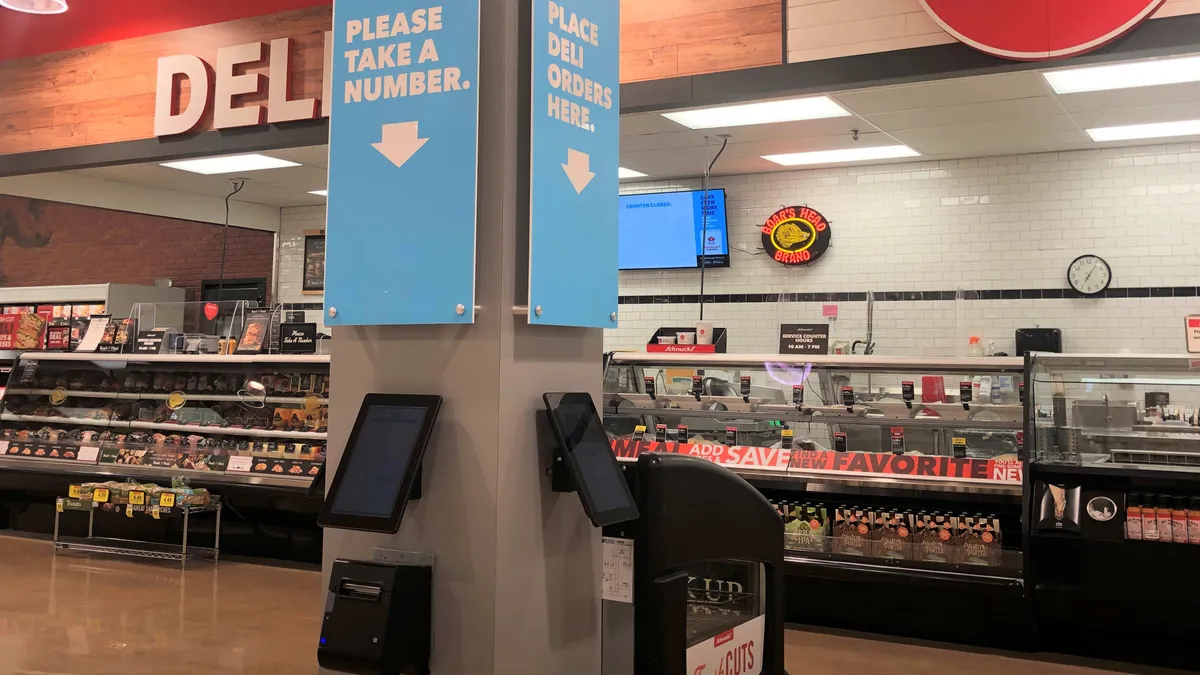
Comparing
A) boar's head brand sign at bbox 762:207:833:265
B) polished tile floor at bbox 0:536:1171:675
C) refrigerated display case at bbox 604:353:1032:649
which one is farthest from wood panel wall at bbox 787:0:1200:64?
boar's head brand sign at bbox 762:207:833:265

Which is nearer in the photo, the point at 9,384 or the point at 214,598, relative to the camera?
the point at 214,598

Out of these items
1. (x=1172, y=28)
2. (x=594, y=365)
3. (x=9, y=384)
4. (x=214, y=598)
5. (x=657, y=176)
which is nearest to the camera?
(x=594, y=365)

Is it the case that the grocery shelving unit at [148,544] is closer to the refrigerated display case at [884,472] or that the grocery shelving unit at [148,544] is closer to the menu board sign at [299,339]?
the menu board sign at [299,339]

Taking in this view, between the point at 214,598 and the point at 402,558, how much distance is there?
4.13 meters

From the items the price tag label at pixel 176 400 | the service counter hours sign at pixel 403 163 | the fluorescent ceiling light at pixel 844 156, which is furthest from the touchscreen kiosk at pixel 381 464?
the fluorescent ceiling light at pixel 844 156

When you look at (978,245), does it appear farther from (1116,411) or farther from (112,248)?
(112,248)

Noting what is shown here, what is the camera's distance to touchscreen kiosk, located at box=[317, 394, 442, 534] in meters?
1.97

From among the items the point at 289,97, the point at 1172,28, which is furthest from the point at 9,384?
the point at 1172,28

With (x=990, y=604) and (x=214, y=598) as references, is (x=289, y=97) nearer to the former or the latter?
(x=214, y=598)

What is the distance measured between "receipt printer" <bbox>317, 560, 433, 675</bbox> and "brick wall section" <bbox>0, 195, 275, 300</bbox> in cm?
1002

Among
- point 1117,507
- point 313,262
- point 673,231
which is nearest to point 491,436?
point 1117,507

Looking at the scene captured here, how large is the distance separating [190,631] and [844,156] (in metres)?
6.31

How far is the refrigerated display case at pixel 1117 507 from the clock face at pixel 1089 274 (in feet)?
11.8

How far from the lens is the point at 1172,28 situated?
457cm
